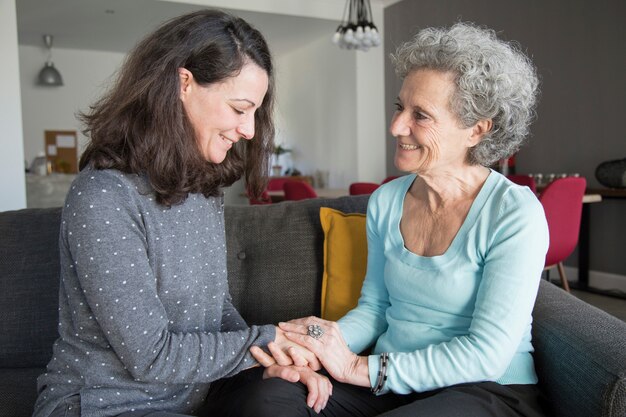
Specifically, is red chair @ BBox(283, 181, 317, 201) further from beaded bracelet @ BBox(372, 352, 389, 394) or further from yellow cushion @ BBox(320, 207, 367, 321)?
beaded bracelet @ BBox(372, 352, 389, 394)

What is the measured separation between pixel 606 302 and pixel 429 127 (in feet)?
12.7

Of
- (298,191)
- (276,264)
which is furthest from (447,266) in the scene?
(298,191)

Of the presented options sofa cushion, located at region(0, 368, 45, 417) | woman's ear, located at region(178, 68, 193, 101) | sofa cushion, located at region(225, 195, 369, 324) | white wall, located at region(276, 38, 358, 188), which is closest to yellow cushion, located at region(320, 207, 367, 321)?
sofa cushion, located at region(225, 195, 369, 324)

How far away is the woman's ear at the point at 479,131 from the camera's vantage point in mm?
1585

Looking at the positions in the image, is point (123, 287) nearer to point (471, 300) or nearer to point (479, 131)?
point (471, 300)

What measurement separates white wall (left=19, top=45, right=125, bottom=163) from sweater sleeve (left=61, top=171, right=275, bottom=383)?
8.84 m

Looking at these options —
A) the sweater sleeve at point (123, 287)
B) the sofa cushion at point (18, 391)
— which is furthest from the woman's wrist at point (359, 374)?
the sofa cushion at point (18, 391)

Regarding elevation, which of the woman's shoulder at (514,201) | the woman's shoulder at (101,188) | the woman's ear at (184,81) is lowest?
the woman's shoulder at (514,201)

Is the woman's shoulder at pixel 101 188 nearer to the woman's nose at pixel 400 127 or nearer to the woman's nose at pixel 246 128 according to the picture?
the woman's nose at pixel 246 128

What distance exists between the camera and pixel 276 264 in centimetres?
203

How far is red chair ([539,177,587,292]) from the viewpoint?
3.89 metres

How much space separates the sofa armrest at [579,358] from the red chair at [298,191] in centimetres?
325

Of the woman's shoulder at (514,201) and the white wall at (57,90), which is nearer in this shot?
the woman's shoulder at (514,201)

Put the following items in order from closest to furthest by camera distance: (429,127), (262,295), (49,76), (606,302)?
(429,127)
(262,295)
(606,302)
(49,76)
